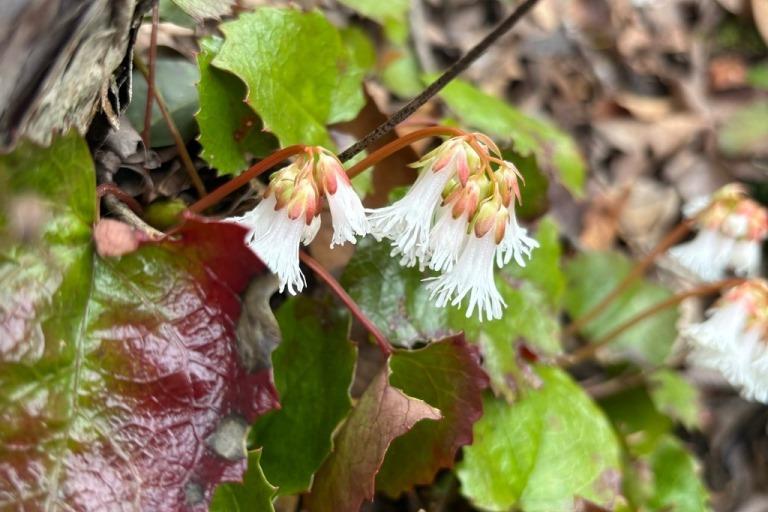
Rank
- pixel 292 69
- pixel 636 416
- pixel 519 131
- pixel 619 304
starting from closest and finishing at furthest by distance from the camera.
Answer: pixel 292 69, pixel 519 131, pixel 636 416, pixel 619 304

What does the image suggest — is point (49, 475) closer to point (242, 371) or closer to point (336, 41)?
point (242, 371)

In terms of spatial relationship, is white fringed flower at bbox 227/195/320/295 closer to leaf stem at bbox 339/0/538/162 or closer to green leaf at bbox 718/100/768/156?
leaf stem at bbox 339/0/538/162

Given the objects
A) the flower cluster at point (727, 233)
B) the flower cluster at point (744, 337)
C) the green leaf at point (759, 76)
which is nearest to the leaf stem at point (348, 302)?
the flower cluster at point (744, 337)

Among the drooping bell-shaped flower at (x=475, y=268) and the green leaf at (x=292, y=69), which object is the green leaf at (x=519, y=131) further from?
the drooping bell-shaped flower at (x=475, y=268)

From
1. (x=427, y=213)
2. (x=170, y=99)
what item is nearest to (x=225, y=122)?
(x=170, y=99)

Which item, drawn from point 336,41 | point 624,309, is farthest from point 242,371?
point 624,309

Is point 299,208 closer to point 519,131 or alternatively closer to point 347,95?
point 347,95
